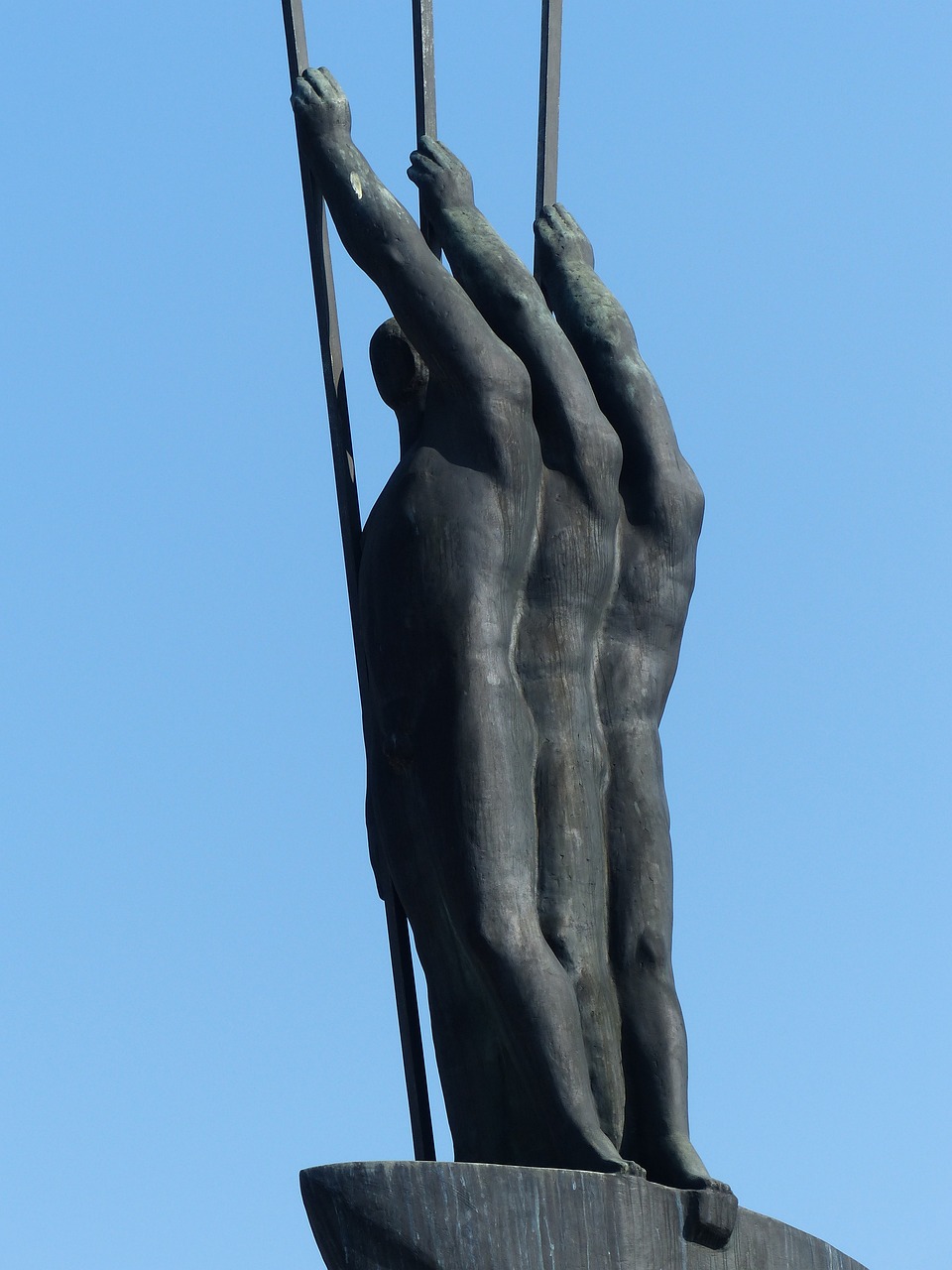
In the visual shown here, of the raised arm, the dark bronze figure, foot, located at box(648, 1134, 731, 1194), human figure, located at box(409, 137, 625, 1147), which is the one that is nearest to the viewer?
foot, located at box(648, 1134, 731, 1194)

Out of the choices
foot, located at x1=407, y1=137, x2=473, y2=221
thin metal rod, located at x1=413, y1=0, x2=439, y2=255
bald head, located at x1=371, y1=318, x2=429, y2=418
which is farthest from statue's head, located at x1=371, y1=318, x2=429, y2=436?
thin metal rod, located at x1=413, y1=0, x2=439, y2=255

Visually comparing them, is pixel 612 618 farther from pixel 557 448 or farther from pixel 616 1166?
pixel 616 1166

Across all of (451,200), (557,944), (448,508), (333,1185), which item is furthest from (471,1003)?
(451,200)

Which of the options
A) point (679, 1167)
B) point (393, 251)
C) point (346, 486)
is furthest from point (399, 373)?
point (679, 1167)

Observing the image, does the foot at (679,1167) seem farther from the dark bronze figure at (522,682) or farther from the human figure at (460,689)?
the human figure at (460,689)

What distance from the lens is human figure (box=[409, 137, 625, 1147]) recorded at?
303 inches

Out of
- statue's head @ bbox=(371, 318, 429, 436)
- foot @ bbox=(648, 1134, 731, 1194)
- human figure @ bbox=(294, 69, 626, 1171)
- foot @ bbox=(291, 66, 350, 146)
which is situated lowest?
foot @ bbox=(648, 1134, 731, 1194)

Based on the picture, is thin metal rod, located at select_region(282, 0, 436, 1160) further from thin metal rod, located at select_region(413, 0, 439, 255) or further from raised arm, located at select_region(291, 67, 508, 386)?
thin metal rod, located at select_region(413, 0, 439, 255)

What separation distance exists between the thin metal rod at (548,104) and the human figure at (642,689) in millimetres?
479

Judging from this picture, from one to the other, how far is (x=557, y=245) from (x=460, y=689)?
206 cm

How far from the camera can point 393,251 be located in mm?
8180

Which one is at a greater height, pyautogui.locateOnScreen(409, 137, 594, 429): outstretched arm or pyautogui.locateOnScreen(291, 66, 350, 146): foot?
pyautogui.locateOnScreen(291, 66, 350, 146): foot

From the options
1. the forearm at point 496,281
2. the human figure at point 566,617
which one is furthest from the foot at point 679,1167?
the forearm at point 496,281

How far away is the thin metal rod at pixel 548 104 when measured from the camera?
364 inches
